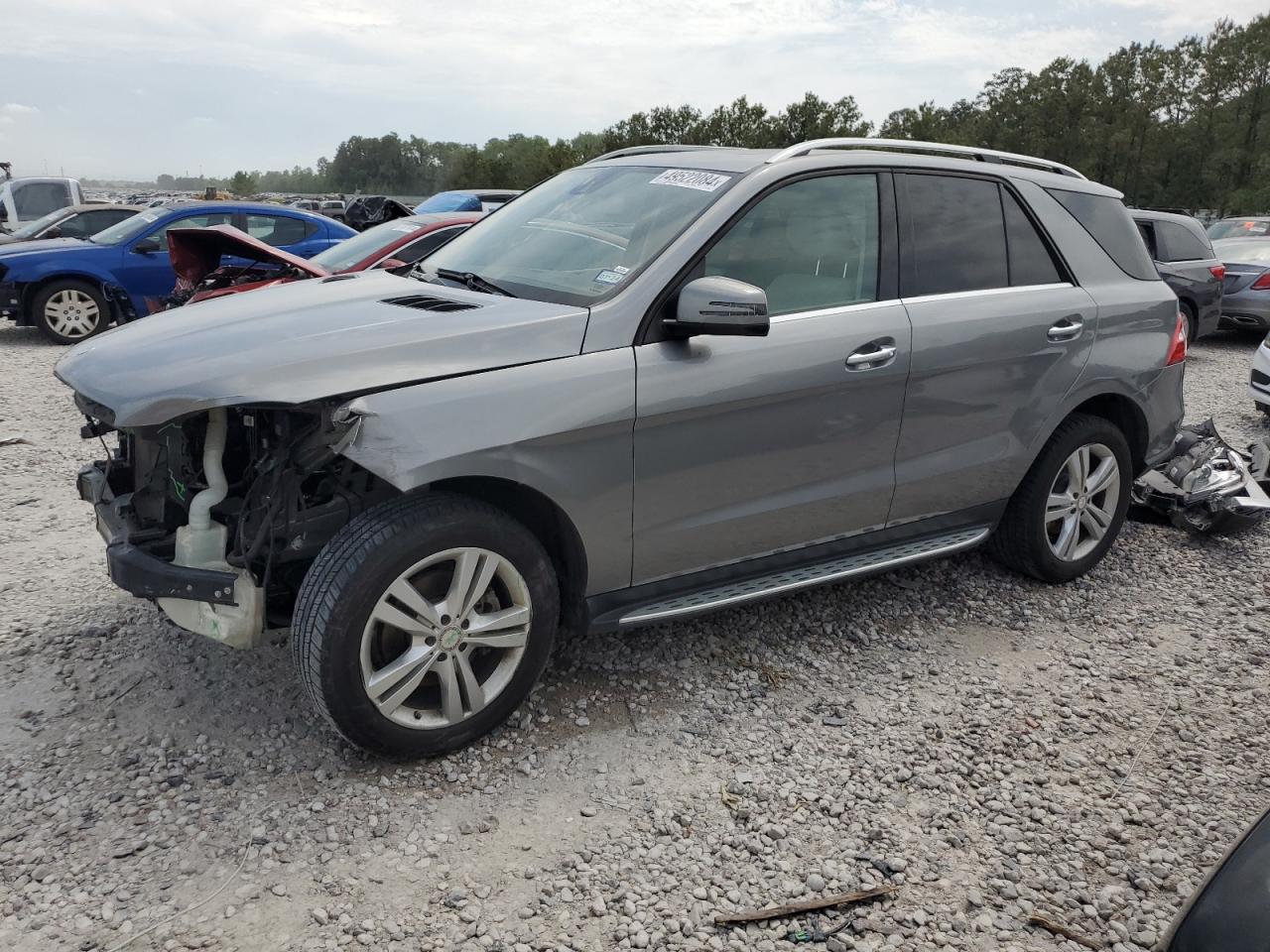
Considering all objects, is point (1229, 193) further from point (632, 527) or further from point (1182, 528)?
point (632, 527)

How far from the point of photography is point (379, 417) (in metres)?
2.73

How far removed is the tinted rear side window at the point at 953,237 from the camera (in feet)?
12.6

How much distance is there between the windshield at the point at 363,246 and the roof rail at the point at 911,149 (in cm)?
498

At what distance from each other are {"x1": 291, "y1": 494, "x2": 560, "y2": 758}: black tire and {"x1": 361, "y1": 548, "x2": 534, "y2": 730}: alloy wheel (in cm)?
3

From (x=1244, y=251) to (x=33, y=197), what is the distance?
20719 mm

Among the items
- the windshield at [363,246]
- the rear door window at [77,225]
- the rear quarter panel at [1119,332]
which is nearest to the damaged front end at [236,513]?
the rear quarter panel at [1119,332]

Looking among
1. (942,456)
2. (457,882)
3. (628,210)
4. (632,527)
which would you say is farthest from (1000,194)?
(457,882)

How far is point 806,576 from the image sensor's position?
3.62 m

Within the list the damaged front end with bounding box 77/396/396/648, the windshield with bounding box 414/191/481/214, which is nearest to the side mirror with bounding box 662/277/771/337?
the damaged front end with bounding box 77/396/396/648

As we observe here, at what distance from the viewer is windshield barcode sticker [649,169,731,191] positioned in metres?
3.50

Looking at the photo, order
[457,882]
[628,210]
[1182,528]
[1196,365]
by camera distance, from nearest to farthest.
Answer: [457,882] < [628,210] < [1182,528] < [1196,365]

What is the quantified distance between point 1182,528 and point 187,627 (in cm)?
480

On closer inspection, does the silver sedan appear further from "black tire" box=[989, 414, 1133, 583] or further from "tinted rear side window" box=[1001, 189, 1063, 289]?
"tinted rear side window" box=[1001, 189, 1063, 289]

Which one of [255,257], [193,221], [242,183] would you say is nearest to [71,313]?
[193,221]
